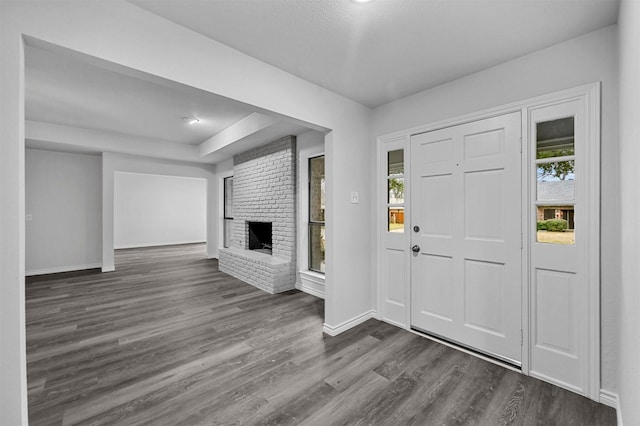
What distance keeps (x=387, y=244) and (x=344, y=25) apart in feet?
7.15

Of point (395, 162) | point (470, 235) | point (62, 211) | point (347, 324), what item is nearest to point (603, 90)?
point (470, 235)

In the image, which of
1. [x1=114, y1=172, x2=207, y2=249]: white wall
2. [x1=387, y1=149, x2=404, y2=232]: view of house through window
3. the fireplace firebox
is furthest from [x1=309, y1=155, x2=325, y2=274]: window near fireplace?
[x1=114, y1=172, x2=207, y2=249]: white wall

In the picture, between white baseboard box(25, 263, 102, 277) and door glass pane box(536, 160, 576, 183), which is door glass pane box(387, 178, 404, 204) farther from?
white baseboard box(25, 263, 102, 277)

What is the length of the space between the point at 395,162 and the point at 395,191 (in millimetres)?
328

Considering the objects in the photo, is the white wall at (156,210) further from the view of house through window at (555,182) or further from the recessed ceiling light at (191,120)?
the view of house through window at (555,182)

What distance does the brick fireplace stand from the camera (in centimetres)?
452

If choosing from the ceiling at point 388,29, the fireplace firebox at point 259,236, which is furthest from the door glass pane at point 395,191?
the fireplace firebox at point 259,236

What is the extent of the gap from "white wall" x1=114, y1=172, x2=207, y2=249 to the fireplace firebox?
5501 millimetres

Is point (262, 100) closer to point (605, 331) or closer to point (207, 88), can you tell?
point (207, 88)

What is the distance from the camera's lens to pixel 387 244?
125 inches

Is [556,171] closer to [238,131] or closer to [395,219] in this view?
[395,219]

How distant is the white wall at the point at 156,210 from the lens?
30.2ft

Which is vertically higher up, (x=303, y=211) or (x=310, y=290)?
(x=303, y=211)

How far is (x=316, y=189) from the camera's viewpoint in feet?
14.6
